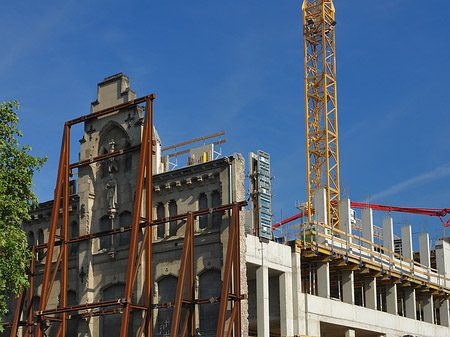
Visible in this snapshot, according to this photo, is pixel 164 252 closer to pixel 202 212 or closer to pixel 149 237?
pixel 149 237

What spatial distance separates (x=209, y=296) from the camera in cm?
4759

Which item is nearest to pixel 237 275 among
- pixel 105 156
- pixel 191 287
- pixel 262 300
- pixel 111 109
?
pixel 191 287

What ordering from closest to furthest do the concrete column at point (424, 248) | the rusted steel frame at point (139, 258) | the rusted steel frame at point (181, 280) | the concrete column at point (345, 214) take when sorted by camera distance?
the rusted steel frame at point (181, 280), the rusted steel frame at point (139, 258), the concrete column at point (345, 214), the concrete column at point (424, 248)

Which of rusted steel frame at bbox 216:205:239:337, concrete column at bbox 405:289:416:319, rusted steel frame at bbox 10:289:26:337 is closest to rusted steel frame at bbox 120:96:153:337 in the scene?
rusted steel frame at bbox 216:205:239:337

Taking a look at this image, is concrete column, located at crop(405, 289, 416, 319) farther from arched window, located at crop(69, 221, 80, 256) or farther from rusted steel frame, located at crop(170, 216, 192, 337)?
arched window, located at crop(69, 221, 80, 256)

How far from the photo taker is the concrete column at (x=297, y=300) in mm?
55188

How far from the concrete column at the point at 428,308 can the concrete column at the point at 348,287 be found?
1403cm

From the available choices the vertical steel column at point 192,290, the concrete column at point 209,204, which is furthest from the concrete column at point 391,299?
the vertical steel column at point 192,290

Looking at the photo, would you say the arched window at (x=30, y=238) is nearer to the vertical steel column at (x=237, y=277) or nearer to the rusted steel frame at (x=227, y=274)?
the rusted steel frame at (x=227, y=274)

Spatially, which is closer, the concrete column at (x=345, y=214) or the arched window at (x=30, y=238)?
the arched window at (x=30, y=238)

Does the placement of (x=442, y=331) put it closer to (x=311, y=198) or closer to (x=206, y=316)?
(x=311, y=198)

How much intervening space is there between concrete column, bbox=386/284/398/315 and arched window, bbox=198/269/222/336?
2547 cm

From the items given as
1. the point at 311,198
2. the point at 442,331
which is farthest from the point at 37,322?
the point at 311,198

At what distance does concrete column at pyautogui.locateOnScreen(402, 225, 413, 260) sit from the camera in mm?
73312
